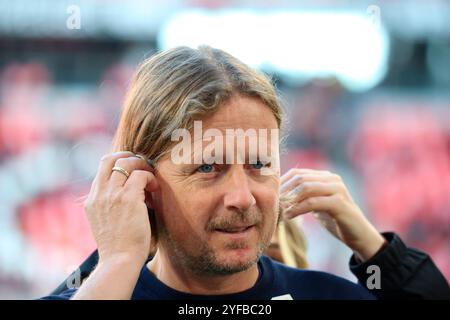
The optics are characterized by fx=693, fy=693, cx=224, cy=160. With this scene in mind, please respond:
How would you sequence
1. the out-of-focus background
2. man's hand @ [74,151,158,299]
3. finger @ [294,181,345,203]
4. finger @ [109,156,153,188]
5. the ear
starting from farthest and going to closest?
1. the out-of-focus background
2. finger @ [294,181,345,203]
3. the ear
4. finger @ [109,156,153,188]
5. man's hand @ [74,151,158,299]

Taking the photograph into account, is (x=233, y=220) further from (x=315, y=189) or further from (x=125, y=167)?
(x=315, y=189)

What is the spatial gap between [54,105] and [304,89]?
2536mm

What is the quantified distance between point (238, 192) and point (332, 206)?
0.48 m

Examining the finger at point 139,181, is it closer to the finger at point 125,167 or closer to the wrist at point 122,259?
the finger at point 125,167

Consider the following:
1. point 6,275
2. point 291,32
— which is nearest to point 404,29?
point 291,32

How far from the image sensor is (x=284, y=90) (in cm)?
703

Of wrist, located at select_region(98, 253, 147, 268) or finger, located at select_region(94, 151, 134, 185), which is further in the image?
finger, located at select_region(94, 151, 134, 185)

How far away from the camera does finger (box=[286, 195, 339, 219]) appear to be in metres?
1.93

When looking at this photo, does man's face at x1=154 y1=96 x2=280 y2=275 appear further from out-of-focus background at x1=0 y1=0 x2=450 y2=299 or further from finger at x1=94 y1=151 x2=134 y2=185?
out-of-focus background at x1=0 y1=0 x2=450 y2=299

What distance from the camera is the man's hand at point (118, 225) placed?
1494 millimetres

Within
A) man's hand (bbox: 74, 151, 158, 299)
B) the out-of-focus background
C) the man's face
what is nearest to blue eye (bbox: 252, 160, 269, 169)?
the man's face

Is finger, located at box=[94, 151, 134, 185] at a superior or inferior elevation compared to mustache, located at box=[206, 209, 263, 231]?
superior

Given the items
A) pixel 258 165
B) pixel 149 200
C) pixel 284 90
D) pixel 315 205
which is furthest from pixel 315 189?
pixel 284 90
